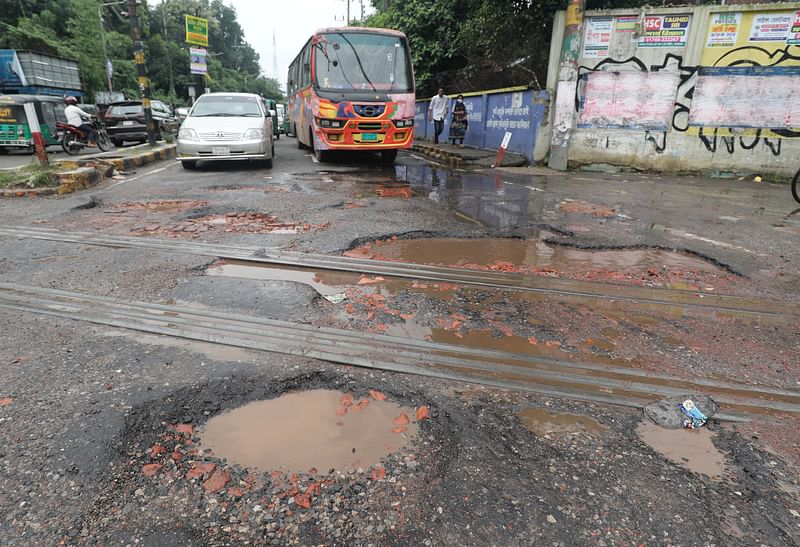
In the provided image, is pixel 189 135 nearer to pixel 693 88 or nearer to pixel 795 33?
pixel 693 88

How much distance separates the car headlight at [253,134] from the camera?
10059 mm

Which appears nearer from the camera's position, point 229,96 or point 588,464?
point 588,464

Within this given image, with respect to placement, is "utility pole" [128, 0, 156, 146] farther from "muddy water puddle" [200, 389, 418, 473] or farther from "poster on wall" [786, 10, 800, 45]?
"poster on wall" [786, 10, 800, 45]

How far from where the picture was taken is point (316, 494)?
1.81 metres

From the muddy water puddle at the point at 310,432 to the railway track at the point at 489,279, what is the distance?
73.9 inches

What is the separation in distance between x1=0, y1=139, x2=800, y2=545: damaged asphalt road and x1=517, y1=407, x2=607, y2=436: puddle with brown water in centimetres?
1

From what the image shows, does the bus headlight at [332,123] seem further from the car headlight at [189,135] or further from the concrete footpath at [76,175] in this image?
the concrete footpath at [76,175]

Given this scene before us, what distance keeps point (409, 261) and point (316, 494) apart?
9.64ft

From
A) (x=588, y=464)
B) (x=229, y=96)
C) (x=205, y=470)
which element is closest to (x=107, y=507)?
(x=205, y=470)

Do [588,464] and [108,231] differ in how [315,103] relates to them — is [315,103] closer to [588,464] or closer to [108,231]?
[108,231]

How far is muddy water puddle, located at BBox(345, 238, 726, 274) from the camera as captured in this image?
4.53 meters

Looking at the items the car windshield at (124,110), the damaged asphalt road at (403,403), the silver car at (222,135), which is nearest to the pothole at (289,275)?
the damaged asphalt road at (403,403)

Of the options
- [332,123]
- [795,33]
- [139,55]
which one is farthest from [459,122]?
[139,55]

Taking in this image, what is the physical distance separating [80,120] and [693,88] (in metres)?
15.7
